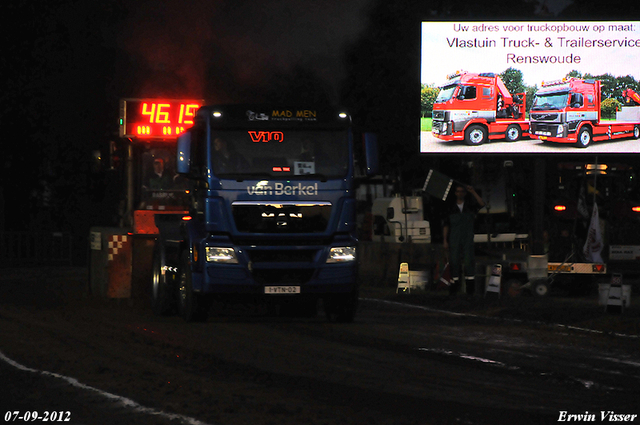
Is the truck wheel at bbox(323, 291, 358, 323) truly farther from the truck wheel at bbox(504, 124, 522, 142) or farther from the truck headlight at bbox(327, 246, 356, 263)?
the truck wheel at bbox(504, 124, 522, 142)

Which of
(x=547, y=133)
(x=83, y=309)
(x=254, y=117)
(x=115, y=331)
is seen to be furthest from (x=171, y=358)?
(x=547, y=133)

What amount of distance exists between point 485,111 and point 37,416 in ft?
66.1

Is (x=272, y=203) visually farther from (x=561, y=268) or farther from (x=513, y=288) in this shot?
(x=561, y=268)

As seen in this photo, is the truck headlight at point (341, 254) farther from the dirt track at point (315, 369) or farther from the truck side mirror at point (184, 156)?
the truck side mirror at point (184, 156)

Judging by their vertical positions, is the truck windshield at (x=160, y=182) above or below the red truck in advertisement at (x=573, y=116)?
below

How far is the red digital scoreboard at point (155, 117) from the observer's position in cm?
1791

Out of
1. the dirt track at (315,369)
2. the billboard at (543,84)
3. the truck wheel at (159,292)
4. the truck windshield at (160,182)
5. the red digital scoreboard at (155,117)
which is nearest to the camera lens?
the dirt track at (315,369)

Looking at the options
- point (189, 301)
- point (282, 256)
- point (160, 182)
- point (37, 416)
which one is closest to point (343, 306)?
point (282, 256)

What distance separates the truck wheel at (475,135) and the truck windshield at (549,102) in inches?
51.9

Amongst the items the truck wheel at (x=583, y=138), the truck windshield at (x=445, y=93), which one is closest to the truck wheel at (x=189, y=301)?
the truck windshield at (x=445, y=93)

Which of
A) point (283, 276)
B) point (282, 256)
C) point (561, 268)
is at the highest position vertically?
point (282, 256)

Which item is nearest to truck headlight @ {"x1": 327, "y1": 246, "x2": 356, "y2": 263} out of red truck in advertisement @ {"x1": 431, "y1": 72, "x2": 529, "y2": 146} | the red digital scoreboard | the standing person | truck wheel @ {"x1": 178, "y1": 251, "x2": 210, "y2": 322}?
truck wheel @ {"x1": 178, "y1": 251, "x2": 210, "y2": 322}

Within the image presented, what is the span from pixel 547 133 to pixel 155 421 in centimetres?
2017

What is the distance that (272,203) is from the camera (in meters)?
14.2
